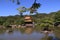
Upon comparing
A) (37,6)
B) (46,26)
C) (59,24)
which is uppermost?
(37,6)

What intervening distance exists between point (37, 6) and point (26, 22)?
45324 mm

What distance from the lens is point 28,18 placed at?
52.5 m

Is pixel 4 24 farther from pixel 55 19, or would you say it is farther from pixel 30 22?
pixel 55 19

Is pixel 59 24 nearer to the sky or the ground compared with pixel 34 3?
nearer to the ground

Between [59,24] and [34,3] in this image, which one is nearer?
[34,3]

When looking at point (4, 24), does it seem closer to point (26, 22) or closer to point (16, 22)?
point (16, 22)

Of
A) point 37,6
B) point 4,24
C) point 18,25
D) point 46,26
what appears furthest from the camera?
point 18,25

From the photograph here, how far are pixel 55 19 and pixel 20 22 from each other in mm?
9580

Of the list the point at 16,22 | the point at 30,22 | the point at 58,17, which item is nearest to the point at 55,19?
the point at 58,17

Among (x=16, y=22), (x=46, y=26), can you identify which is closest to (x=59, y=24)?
(x=16, y=22)

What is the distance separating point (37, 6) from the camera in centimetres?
709

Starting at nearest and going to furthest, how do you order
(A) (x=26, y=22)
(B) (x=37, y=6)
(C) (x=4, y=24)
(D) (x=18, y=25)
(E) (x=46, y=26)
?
(B) (x=37, y=6) → (E) (x=46, y=26) → (C) (x=4, y=24) → (D) (x=18, y=25) → (A) (x=26, y=22)

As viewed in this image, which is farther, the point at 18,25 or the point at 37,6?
the point at 18,25

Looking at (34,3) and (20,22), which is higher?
(34,3)
